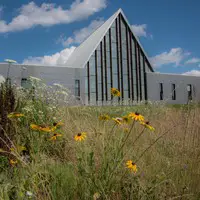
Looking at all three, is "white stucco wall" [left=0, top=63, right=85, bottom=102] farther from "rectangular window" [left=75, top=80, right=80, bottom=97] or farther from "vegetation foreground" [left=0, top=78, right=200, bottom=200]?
"vegetation foreground" [left=0, top=78, right=200, bottom=200]

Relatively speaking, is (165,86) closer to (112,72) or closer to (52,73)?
(112,72)

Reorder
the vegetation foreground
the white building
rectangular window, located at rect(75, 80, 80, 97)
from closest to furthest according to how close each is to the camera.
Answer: the vegetation foreground
the white building
rectangular window, located at rect(75, 80, 80, 97)

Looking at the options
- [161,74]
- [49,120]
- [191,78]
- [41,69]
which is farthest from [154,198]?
[191,78]

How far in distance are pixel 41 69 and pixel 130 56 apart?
9.64 m

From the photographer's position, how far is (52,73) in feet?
70.8

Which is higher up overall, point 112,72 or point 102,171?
point 112,72

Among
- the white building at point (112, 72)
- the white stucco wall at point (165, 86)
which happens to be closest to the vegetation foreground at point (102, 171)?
the white building at point (112, 72)

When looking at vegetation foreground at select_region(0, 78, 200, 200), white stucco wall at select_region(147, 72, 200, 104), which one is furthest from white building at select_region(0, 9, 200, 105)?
vegetation foreground at select_region(0, 78, 200, 200)

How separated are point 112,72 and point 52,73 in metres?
5.96

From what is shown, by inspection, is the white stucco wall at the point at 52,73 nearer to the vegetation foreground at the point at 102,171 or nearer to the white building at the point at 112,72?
the white building at the point at 112,72

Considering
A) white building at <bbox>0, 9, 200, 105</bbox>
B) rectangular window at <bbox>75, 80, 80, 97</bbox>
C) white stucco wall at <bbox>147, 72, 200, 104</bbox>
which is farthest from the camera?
white stucco wall at <bbox>147, 72, 200, 104</bbox>

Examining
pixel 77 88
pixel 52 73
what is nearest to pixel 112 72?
pixel 77 88

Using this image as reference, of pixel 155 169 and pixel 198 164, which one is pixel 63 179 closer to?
pixel 155 169

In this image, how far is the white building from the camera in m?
21.7
